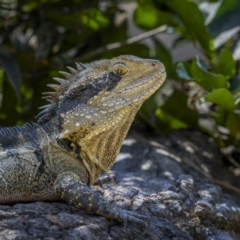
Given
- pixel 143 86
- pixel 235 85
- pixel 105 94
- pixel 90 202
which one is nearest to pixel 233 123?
pixel 235 85

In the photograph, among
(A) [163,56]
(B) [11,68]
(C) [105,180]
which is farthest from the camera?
(A) [163,56]

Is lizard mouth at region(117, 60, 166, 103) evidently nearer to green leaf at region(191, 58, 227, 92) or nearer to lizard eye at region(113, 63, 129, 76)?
lizard eye at region(113, 63, 129, 76)

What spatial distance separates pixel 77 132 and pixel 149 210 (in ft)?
2.08

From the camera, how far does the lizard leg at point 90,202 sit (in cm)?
314

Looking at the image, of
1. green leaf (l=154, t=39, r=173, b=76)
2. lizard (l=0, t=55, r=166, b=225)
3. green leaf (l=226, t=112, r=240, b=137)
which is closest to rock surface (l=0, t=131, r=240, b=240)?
lizard (l=0, t=55, r=166, b=225)

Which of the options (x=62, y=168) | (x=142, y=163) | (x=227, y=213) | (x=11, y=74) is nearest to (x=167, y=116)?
(x=142, y=163)

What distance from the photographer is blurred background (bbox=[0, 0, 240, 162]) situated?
542 centimetres

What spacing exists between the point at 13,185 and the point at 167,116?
268cm

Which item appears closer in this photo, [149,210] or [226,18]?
[149,210]

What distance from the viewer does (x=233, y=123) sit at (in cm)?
523

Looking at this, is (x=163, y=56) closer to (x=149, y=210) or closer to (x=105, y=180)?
(x=105, y=180)

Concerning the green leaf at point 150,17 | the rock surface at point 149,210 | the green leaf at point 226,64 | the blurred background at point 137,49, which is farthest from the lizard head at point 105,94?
the green leaf at point 150,17

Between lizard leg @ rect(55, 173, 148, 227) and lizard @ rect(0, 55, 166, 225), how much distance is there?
0.04m

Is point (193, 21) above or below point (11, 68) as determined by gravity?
above
